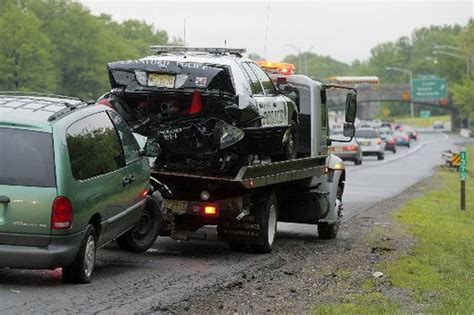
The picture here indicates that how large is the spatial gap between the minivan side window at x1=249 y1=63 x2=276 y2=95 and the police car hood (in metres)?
1.27

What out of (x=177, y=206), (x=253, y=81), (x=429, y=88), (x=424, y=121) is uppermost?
(x=253, y=81)

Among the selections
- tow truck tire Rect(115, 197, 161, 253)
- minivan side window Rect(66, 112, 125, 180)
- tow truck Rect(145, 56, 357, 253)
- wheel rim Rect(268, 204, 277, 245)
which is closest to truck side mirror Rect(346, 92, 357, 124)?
tow truck Rect(145, 56, 357, 253)

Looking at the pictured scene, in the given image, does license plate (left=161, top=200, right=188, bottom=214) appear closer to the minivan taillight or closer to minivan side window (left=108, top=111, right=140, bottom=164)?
minivan side window (left=108, top=111, right=140, bottom=164)

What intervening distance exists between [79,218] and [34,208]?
48 cm

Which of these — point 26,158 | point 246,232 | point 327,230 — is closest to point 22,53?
point 327,230

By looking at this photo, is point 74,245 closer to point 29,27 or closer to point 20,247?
point 20,247

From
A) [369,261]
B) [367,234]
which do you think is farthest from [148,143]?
[367,234]

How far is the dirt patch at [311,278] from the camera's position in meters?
9.22

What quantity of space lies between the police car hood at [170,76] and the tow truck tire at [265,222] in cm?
171

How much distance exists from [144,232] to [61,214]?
133 inches

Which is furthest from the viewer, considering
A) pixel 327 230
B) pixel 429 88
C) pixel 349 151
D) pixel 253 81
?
pixel 429 88

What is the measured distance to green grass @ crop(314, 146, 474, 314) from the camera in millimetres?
9234

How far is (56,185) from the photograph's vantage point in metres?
9.19

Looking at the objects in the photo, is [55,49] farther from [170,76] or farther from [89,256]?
Answer: [89,256]
